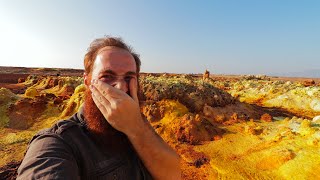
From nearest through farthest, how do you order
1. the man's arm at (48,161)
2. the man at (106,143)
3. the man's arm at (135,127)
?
the man's arm at (48,161) < the man at (106,143) < the man's arm at (135,127)

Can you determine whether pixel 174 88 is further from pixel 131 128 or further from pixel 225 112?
pixel 131 128

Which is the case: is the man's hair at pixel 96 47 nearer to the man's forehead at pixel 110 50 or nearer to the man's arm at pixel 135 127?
the man's forehead at pixel 110 50

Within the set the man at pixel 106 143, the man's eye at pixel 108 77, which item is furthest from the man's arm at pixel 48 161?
the man's eye at pixel 108 77

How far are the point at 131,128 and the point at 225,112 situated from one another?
10.2 m

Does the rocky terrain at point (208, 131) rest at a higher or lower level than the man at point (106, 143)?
lower

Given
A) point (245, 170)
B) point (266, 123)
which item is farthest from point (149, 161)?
point (266, 123)

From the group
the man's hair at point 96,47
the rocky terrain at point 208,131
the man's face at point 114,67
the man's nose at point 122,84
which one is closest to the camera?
the man's nose at point 122,84

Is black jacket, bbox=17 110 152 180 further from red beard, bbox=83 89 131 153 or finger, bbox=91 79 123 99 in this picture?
finger, bbox=91 79 123 99

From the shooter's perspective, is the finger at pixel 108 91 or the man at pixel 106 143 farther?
the finger at pixel 108 91

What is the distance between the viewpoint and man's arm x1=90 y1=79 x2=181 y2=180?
1.89 meters

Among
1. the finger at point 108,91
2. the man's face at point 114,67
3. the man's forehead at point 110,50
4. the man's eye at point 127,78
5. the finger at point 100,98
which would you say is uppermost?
the man's forehead at point 110,50

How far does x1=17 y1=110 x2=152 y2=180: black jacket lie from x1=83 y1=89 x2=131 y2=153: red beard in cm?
5

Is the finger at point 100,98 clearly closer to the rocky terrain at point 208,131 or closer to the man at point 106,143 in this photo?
the man at point 106,143

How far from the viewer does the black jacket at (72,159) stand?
1583 millimetres
